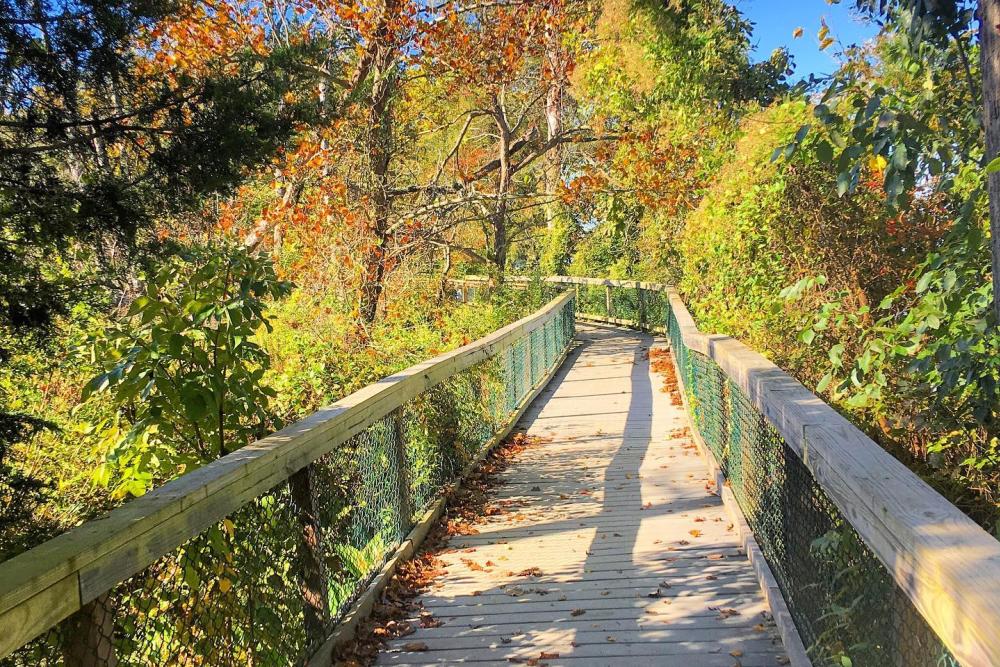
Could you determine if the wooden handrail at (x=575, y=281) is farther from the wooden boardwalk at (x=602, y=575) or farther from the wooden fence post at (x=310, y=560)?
the wooden fence post at (x=310, y=560)

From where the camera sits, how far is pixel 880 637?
2396 millimetres

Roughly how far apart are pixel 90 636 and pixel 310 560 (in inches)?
57.0

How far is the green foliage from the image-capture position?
141 inches

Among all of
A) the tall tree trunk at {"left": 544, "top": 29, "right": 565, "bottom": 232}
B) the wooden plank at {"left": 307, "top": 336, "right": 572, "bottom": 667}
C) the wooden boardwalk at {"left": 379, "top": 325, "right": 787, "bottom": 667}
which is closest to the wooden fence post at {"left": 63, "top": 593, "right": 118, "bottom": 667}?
the wooden plank at {"left": 307, "top": 336, "right": 572, "bottom": 667}

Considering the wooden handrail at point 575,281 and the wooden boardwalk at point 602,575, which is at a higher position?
the wooden handrail at point 575,281

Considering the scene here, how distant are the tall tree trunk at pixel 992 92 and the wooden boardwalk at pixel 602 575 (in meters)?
1.83

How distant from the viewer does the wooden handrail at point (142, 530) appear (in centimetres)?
171

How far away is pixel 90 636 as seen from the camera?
2018 millimetres

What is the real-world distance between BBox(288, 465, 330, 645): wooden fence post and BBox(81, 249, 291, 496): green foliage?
50 centimetres

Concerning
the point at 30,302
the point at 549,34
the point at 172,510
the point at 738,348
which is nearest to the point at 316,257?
the point at 549,34

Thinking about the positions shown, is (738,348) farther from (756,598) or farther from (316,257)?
(316,257)

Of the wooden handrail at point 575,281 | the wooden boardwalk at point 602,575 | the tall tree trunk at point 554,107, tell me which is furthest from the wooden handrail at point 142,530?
the wooden handrail at point 575,281

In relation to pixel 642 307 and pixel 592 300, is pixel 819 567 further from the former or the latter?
pixel 592 300

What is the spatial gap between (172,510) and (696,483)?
15.7ft
